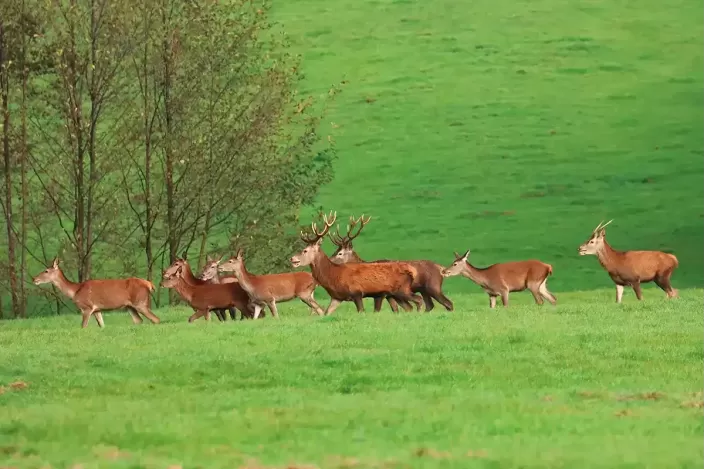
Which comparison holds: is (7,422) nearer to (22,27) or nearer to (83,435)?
(83,435)

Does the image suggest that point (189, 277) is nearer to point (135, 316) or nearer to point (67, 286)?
point (135, 316)

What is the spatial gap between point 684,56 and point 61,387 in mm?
41978

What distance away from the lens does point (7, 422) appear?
13.9 metres

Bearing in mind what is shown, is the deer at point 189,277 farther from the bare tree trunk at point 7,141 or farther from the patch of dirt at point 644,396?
the patch of dirt at point 644,396

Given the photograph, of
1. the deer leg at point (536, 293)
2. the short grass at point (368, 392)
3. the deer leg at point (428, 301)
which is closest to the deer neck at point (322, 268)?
the short grass at point (368, 392)

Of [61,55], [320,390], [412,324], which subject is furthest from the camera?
[61,55]

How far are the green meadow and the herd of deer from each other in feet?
2.07

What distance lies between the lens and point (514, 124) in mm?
51500

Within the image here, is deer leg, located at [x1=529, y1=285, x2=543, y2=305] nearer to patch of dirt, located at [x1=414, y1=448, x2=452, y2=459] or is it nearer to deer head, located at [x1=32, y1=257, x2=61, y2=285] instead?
deer head, located at [x1=32, y1=257, x2=61, y2=285]

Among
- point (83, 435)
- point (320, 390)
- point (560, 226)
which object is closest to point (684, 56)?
point (560, 226)

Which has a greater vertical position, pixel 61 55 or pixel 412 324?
pixel 61 55

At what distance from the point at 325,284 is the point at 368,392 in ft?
31.8

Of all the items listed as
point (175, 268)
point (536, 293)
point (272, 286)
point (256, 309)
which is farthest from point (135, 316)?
point (536, 293)

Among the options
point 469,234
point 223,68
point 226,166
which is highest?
point 223,68
